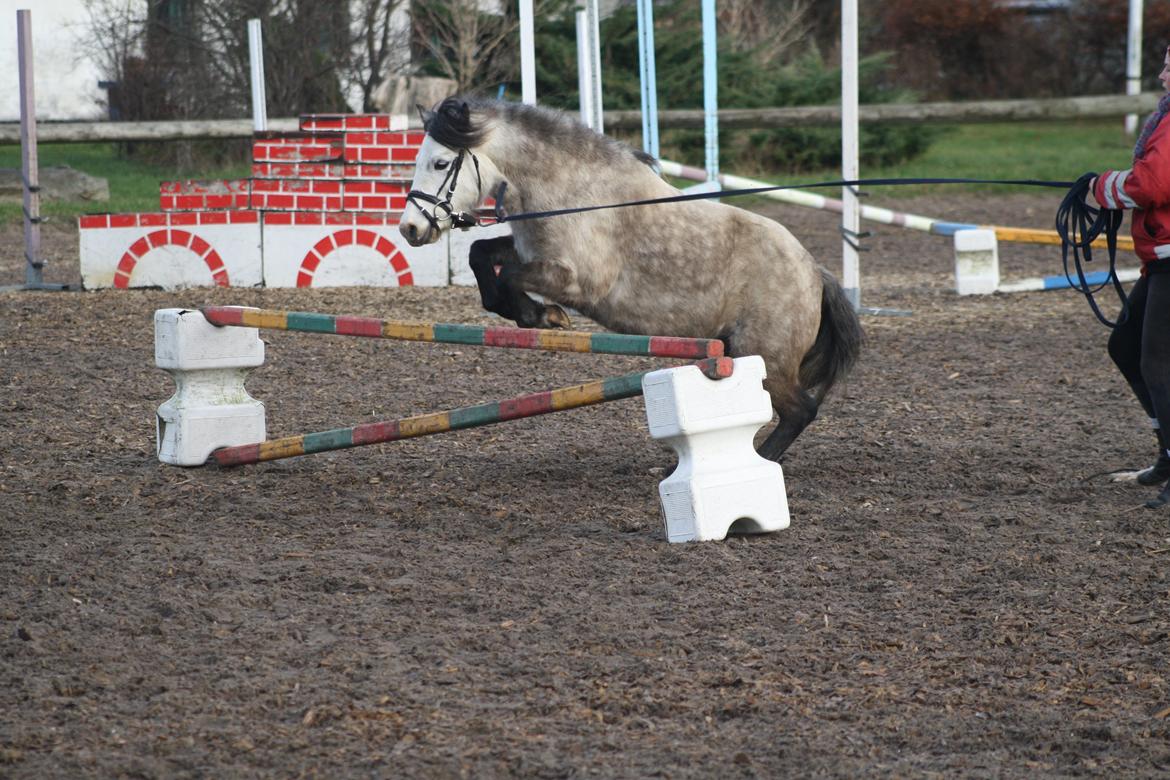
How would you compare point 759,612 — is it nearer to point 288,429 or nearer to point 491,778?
point 491,778

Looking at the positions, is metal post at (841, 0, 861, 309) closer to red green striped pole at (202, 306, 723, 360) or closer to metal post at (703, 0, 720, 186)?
metal post at (703, 0, 720, 186)

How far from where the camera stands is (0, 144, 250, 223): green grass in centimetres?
1373

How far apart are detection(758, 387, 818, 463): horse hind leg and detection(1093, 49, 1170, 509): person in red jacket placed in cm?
111

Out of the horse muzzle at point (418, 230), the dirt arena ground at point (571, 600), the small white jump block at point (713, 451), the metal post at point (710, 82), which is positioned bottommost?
the dirt arena ground at point (571, 600)

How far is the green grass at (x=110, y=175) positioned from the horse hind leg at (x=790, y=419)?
30.7 ft


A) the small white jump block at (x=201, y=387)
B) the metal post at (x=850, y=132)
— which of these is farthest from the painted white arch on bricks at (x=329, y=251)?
the small white jump block at (x=201, y=387)

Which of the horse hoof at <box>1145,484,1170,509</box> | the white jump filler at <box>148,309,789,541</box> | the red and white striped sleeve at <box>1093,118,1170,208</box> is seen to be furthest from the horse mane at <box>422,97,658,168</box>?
the horse hoof at <box>1145,484,1170,509</box>

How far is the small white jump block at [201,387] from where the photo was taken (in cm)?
534

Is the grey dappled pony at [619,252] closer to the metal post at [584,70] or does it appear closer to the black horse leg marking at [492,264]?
the black horse leg marking at [492,264]

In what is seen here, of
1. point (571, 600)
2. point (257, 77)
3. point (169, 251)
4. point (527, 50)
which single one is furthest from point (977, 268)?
point (571, 600)

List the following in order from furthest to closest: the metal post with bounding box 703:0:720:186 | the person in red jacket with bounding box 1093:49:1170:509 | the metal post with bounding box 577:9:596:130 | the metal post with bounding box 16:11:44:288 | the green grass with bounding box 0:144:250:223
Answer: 1. the green grass with bounding box 0:144:250:223
2. the metal post with bounding box 16:11:44:288
3. the metal post with bounding box 577:9:596:130
4. the metal post with bounding box 703:0:720:186
5. the person in red jacket with bounding box 1093:49:1170:509

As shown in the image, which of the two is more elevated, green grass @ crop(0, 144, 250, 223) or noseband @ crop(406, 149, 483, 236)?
green grass @ crop(0, 144, 250, 223)

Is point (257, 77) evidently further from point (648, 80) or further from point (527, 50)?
point (648, 80)

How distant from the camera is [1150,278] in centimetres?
474
